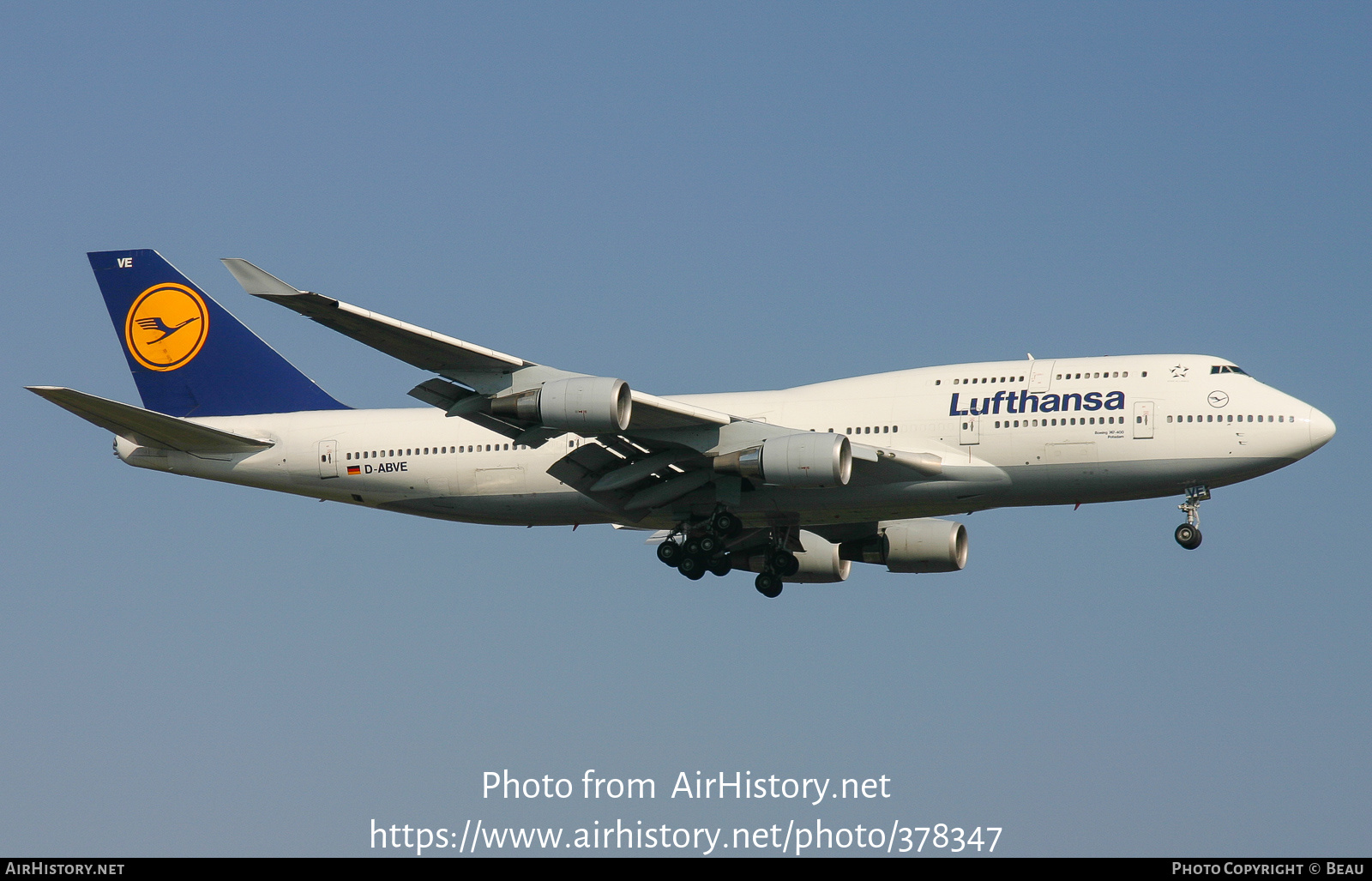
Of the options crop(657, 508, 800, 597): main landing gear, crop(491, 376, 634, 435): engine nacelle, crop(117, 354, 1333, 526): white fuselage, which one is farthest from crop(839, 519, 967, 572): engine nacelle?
crop(491, 376, 634, 435): engine nacelle

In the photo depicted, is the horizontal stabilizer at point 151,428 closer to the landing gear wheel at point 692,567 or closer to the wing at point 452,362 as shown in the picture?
the wing at point 452,362

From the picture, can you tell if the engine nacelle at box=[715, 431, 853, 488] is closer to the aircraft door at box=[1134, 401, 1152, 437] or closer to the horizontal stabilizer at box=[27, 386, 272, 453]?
the aircraft door at box=[1134, 401, 1152, 437]

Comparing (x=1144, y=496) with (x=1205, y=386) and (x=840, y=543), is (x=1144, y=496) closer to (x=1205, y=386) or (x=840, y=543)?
(x=1205, y=386)

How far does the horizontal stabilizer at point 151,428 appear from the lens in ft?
108

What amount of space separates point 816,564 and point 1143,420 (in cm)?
1039

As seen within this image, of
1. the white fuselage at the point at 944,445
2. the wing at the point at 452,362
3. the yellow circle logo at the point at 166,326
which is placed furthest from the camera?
the yellow circle logo at the point at 166,326

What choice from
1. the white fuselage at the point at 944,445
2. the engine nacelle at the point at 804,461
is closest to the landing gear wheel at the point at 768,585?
the white fuselage at the point at 944,445

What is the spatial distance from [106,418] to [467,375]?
9.27 meters

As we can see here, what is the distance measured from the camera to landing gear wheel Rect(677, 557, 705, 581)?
34312 mm

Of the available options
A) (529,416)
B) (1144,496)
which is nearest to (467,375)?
(529,416)

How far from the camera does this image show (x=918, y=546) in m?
37.7

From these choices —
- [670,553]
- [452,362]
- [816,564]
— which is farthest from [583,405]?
[816,564]

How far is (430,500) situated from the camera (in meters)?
35.8

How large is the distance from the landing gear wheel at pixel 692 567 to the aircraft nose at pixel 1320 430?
1306 cm
